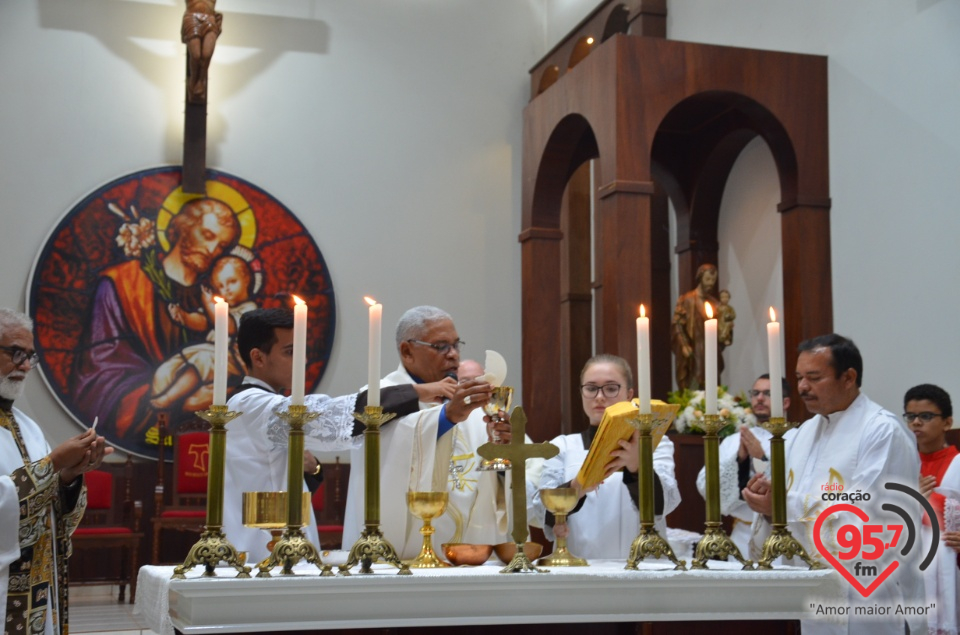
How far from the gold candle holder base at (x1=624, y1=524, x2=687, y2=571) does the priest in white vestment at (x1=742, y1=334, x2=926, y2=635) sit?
3.15 ft

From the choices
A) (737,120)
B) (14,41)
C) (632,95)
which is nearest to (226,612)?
(632,95)

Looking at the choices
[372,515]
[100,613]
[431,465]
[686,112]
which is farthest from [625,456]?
[100,613]

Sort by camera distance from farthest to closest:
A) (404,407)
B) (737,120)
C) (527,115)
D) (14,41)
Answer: (14,41)
(527,115)
(737,120)
(404,407)

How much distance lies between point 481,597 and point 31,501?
1911mm

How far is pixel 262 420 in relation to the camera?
3.55m

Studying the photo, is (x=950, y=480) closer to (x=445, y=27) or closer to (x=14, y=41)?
(x=445, y=27)

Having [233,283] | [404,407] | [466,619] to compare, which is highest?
[233,283]

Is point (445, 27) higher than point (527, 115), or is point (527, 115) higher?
point (445, 27)

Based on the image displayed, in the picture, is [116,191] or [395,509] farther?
[116,191]

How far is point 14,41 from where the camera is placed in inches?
370

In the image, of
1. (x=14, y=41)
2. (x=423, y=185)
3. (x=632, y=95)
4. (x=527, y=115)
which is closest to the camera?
(x=632, y=95)

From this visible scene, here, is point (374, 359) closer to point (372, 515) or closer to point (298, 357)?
point (298, 357)

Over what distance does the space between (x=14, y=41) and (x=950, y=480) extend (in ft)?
26.9

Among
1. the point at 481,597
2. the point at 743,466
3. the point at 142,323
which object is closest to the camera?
the point at 481,597
